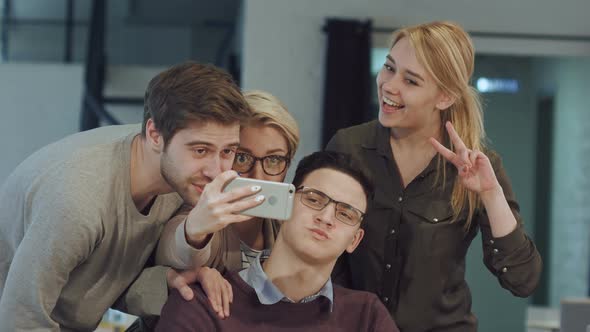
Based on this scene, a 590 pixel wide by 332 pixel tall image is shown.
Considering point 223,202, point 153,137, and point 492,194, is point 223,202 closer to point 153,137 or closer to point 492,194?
point 153,137

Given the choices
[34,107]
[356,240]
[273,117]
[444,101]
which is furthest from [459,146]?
[34,107]

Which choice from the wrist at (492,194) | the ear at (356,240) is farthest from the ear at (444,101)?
the ear at (356,240)

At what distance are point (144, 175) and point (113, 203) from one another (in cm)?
10

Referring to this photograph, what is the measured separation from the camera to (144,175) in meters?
2.01

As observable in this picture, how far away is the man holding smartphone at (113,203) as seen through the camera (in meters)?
1.88

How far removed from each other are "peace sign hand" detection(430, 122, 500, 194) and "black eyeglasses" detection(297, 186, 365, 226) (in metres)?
0.28

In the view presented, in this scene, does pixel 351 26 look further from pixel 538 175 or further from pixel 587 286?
pixel 538 175

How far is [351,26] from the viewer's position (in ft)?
18.2

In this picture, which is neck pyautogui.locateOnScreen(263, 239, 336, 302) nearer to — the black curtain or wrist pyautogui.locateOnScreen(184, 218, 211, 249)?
wrist pyautogui.locateOnScreen(184, 218, 211, 249)

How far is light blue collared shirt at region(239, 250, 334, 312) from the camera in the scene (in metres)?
2.00

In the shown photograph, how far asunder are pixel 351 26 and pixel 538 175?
370 centimetres

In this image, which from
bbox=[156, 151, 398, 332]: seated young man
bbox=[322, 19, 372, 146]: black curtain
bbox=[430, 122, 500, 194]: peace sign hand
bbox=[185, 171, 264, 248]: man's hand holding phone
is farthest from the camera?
bbox=[322, 19, 372, 146]: black curtain

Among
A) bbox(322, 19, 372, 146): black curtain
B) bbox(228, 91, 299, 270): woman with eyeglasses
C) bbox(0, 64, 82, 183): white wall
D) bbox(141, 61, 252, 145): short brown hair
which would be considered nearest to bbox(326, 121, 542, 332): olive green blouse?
bbox(228, 91, 299, 270): woman with eyeglasses

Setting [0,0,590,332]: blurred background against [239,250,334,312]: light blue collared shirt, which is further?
[0,0,590,332]: blurred background
